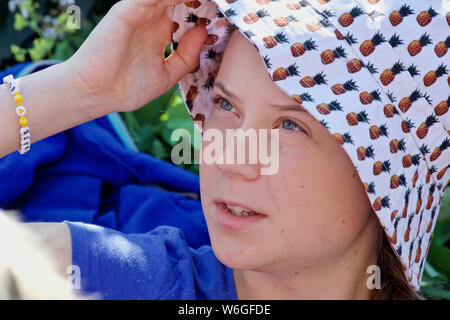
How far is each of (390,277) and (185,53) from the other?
0.89 metres

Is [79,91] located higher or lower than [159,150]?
higher

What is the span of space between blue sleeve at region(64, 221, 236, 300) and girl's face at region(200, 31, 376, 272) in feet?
0.83

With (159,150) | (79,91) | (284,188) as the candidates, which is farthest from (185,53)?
(159,150)

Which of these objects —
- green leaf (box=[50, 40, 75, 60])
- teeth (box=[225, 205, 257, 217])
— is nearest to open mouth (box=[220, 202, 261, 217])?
teeth (box=[225, 205, 257, 217])

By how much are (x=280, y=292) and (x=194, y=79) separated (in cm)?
70

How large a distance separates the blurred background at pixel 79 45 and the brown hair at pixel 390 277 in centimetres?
37

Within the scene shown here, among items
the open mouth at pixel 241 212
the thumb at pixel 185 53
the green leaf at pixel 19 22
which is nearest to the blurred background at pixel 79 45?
the green leaf at pixel 19 22

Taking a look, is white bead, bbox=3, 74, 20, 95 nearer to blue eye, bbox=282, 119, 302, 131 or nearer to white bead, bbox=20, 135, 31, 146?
white bead, bbox=20, 135, 31, 146

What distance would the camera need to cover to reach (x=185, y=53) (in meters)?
1.89

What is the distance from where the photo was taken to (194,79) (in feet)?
6.54

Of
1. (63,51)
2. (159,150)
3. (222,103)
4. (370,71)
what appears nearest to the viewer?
(370,71)
